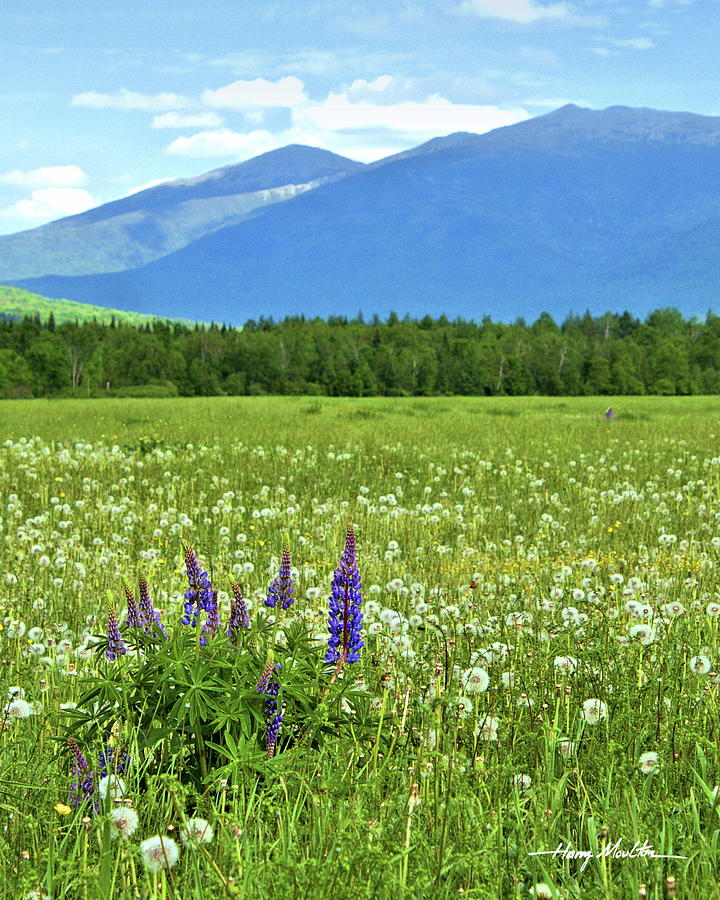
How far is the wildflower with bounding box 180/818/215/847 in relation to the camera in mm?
2189

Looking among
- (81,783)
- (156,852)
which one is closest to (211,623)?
(81,783)

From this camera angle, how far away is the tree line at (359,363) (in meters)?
89.2

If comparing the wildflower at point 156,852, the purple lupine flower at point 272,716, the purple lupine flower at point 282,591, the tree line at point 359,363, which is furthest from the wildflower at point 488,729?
the tree line at point 359,363

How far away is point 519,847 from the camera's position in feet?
7.95

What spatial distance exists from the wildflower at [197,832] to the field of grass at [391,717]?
1.3 inches

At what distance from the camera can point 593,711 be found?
3.33 meters

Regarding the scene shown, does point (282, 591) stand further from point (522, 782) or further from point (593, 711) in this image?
point (593, 711)

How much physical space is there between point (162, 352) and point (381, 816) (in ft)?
326

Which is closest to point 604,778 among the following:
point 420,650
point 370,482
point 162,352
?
point 420,650

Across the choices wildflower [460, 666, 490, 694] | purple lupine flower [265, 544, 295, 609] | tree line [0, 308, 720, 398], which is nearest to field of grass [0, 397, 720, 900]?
wildflower [460, 666, 490, 694]

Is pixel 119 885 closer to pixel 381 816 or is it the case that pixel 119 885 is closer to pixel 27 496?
pixel 381 816

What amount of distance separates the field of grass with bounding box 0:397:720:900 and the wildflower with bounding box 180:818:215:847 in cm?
3

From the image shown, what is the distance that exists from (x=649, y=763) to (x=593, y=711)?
41cm
